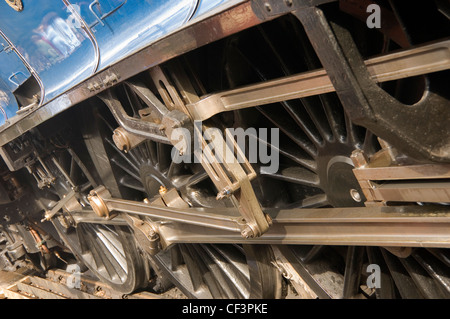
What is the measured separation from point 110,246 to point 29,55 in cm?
175

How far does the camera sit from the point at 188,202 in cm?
288

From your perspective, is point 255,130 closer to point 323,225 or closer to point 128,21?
point 323,225

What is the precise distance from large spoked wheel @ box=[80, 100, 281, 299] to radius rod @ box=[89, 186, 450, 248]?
0.18 meters

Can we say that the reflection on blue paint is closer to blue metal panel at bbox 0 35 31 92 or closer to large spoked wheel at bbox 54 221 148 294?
blue metal panel at bbox 0 35 31 92

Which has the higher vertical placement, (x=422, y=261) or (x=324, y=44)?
(x=324, y=44)

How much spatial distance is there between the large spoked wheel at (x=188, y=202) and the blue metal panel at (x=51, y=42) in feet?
1.37

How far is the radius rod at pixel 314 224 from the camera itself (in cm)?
174

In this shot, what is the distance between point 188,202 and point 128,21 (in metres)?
1.14

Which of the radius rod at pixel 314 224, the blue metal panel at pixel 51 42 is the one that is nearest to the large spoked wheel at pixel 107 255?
the radius rod at pixel 314 224

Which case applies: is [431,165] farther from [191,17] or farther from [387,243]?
[191,17]

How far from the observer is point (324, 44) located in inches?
56.4

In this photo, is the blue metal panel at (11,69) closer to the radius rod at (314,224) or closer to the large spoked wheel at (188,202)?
the large spoked wheel at (188,202)

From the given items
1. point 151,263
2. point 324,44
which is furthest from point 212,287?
point 324,44

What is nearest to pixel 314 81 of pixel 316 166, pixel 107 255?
pixel 316 166
